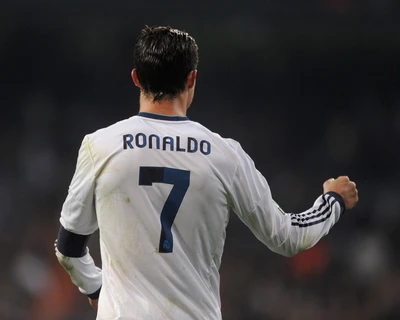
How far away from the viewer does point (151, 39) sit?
2396 mm

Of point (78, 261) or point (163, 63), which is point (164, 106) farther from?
point (78, 261)

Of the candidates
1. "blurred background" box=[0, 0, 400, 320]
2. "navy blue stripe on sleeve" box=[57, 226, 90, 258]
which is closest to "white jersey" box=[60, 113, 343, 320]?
"navy blue stripe on sleeve" box=[57, 226, 90, 258]

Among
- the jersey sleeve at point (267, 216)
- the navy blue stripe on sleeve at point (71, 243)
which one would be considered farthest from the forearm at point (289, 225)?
the navy blue stripe on sleeve at point (71, 243)

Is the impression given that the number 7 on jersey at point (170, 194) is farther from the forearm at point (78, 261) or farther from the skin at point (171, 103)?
the forearm at point (78, 261)

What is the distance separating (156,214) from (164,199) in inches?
1.8

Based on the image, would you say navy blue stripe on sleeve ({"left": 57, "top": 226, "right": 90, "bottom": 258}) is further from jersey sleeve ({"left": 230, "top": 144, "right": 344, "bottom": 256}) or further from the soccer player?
jersey sleeve ({"left": 230, "top": 144, "right": 344, "bottom": 256})

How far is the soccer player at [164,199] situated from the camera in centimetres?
230

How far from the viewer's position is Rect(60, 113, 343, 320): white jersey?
2301mm

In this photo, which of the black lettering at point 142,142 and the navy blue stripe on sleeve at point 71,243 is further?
the navy blue stripe on sleeve at point 71,243

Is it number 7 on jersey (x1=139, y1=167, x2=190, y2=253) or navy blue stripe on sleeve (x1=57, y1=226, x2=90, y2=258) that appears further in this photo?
navy blue stripe on sleeve (x1=57, y1=226, x2=90, y2=258)

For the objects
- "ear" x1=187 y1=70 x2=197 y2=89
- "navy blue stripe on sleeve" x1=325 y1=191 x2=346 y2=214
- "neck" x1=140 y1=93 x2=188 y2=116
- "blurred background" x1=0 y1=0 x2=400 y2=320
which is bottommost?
"blurred background" x1=0 y1=0 x2=400 y2=320

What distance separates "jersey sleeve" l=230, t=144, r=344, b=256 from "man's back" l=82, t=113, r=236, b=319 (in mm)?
45

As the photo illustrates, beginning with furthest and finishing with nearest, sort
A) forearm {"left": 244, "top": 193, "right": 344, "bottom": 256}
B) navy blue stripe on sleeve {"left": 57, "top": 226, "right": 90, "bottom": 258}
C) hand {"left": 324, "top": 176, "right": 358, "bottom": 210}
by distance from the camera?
hand {"left": 324, "top": 176, "right": 358, "bottom": 210} < navy blue stripe on sleeve {"left": 57, "top": 226, "right": 90, "bottom": 258} < forearm {"left": 244, "top": 193, "right": 344, "bottom": 256}

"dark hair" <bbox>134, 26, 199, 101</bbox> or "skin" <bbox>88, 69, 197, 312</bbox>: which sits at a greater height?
"dark hair" <bbox>134, 26, 199, 101</bbox>
